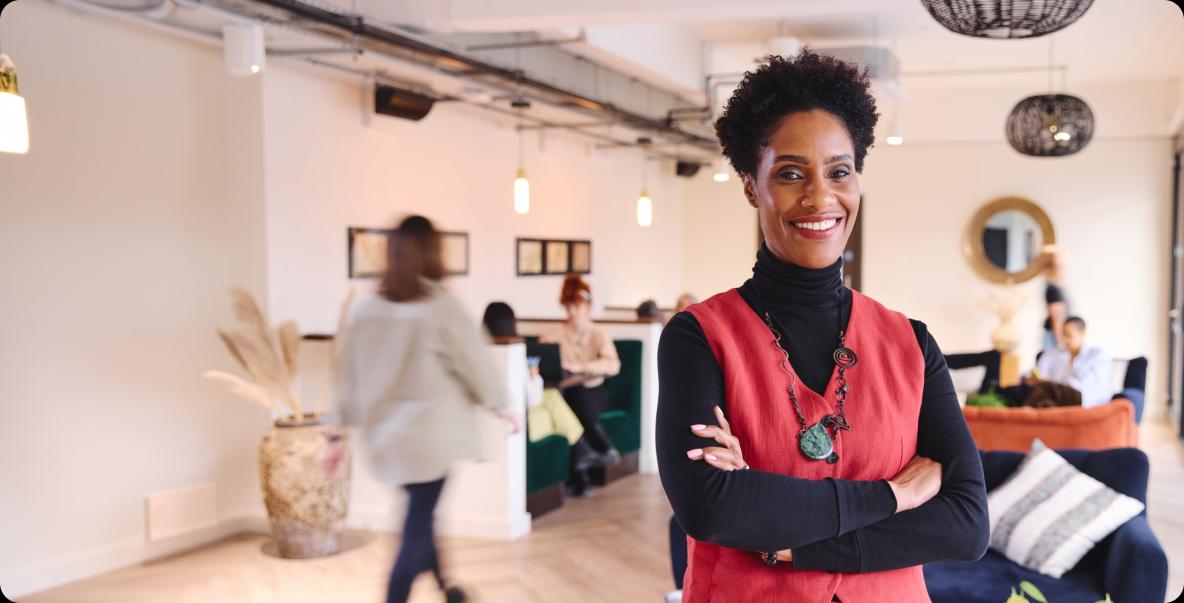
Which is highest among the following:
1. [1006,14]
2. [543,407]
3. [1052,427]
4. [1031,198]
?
[1006,14]

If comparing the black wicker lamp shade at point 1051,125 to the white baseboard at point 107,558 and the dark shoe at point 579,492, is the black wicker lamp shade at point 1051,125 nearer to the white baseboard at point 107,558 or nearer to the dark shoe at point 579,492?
the dark shoe at point 579,492

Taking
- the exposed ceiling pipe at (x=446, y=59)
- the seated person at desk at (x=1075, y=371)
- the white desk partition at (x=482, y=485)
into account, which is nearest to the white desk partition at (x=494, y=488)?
the white desk partition at (x=482, y=485)

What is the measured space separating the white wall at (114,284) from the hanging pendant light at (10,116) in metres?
2.39

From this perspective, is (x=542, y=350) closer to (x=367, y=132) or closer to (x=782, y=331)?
(x=367, y=132)

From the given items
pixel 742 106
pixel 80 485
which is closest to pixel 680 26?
pixel 80 485

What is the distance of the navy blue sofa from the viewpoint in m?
3.19

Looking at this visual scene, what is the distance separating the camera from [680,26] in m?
8.41

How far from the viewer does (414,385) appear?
3900 millimetres

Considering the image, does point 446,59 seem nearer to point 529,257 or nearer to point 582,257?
point 529,257

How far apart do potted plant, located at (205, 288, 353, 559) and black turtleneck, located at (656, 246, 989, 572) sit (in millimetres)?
4191

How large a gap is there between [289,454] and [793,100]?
14.9 ft

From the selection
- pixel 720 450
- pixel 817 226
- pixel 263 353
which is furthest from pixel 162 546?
pixel 817 226

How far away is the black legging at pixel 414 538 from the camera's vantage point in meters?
3.98

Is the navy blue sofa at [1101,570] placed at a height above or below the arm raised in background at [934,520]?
below
